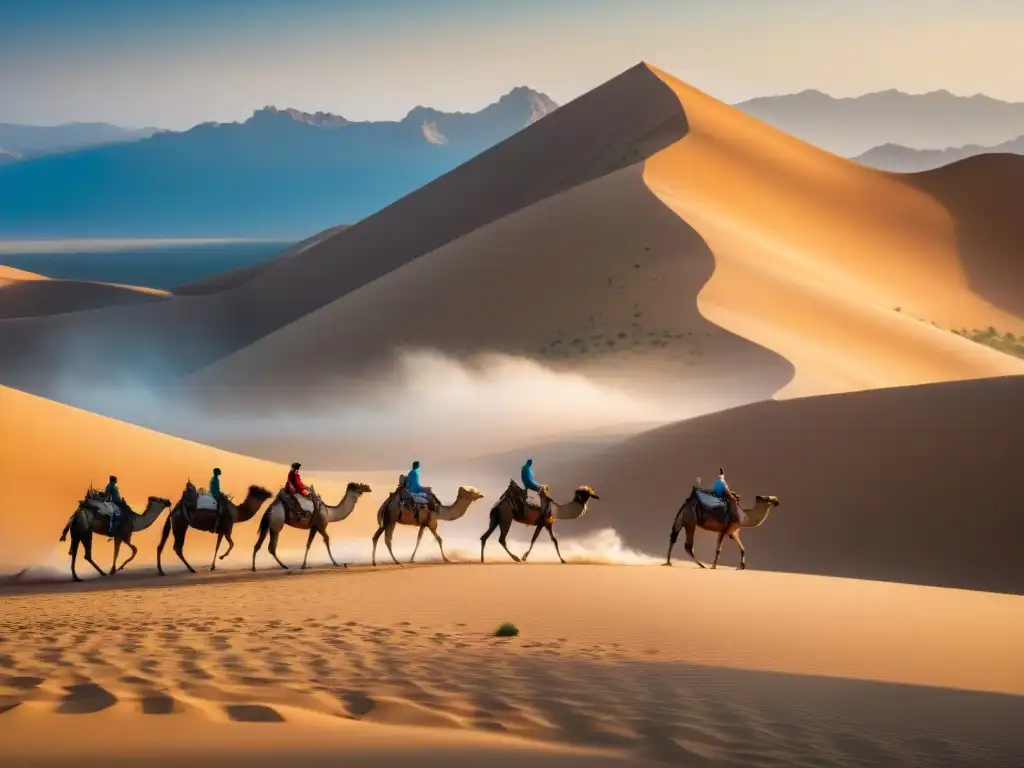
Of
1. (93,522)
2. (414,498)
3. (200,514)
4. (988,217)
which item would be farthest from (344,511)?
(988,217)

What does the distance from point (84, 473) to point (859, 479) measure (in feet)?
48.1

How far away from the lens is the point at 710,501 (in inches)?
790

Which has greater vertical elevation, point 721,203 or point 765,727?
point 721,203

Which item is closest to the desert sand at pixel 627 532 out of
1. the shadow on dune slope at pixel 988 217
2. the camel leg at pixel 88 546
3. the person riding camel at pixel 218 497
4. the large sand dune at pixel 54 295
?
the camel leg at pixel 88 546

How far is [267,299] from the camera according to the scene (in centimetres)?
8781

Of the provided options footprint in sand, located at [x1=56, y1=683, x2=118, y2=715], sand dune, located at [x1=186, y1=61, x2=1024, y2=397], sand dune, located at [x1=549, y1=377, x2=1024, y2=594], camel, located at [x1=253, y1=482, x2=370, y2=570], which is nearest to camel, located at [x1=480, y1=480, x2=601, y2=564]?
camel, located at [x1=253, y1=482, x2=370, y2=570]

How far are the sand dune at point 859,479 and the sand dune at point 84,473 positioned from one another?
5.98 meters

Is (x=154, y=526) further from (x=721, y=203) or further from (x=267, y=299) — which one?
(x=267, y=299)

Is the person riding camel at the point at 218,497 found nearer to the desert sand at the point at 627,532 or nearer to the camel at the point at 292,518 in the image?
the camel at the point at 292,518

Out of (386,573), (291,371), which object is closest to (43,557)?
(386,573)

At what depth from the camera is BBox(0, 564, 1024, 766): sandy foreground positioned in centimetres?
793

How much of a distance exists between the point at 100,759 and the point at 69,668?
2843mm

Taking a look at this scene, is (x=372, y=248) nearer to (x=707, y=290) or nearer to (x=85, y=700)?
(x=707, y=290)

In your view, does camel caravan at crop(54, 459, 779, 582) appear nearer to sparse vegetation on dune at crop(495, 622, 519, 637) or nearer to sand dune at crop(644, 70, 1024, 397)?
sparse vegetation on dune at crop(495, 622, 519, 637)
